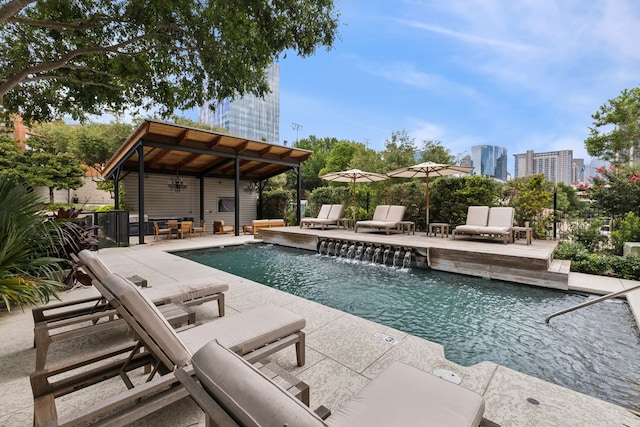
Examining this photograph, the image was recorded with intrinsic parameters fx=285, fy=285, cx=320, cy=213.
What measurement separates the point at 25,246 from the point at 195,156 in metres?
9.30

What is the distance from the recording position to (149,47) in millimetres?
5508

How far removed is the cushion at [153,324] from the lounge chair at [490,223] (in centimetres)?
737

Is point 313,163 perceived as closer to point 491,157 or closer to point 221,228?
point 221,228

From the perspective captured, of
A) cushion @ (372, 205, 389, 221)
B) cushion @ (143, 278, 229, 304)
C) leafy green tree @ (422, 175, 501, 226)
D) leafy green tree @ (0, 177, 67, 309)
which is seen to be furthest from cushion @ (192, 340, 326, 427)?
leafy green tree @ (422, 175, 501, 226)

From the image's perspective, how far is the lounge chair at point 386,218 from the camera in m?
9.30

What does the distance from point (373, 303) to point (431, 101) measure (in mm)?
28099

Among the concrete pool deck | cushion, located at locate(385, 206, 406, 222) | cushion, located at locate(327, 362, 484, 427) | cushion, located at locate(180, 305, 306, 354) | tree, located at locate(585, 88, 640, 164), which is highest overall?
tree, located at locate(585, 88, 640, 164)

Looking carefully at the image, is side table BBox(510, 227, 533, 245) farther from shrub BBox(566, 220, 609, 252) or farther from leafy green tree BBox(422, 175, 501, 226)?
leafy green tree BBox(422, 175, 501, 226)

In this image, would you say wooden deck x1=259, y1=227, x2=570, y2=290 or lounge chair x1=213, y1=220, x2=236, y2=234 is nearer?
wooden deck x1=259, y1=227, x2=570, y2=290

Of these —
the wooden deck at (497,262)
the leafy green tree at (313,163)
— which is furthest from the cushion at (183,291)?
the leafy green tree at (313,163)

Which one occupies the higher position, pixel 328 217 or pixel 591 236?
pixel 328 217

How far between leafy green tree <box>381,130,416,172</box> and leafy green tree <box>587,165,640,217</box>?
39.3 feet

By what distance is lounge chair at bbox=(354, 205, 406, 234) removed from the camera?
9305mm

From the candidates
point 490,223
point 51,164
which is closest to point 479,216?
→ point 490,223
